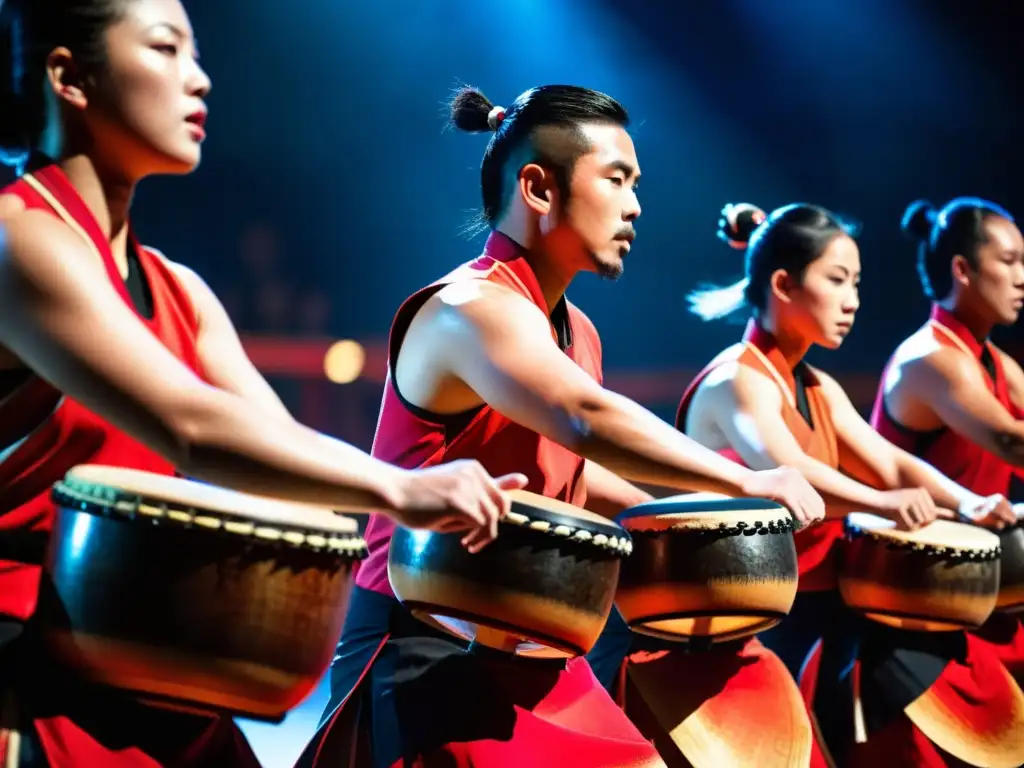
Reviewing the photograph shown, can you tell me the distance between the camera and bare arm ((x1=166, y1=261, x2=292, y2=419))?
162 cm

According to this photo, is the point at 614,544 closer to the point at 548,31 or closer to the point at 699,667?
the point at 699,667

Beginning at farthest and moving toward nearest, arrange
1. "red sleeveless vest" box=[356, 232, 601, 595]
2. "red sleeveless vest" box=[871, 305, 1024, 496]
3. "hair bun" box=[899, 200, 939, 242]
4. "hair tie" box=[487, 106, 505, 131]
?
"hair bun" box=[899, 200, 939, 242]
"red sleeveless vest" box=[871, 305, 1024, 496]
"hair tie" box=[487, 106, 505, 131]
"red sleeveless vest" box=[356, 232, 601, 595]

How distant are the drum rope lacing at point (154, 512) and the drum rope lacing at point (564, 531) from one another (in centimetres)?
42

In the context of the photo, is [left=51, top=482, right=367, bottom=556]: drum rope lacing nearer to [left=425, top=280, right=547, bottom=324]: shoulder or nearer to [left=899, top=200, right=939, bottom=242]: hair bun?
[left=425, top=280, right=547, bottom=324]: shoulder

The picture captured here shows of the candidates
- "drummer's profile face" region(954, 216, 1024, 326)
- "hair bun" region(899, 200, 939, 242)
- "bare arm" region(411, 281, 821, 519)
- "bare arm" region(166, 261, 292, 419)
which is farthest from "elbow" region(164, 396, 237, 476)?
"hair bun" region(899, 200, 939, 242)

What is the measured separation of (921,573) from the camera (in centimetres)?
287

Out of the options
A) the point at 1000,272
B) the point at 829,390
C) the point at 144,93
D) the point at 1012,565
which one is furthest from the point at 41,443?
the point at 1000,272

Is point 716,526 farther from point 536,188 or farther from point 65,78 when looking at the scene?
point 65,78

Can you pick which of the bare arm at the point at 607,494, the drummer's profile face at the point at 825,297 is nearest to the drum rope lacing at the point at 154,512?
the bare arm at the point at 607,494

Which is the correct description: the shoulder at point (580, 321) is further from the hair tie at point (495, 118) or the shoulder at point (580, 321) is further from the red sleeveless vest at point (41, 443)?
the red sleeveless vest at point (41, 443)

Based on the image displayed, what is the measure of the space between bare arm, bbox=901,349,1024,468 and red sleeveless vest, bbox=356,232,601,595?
5.30 ft

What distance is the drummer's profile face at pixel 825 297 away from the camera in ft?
10.2

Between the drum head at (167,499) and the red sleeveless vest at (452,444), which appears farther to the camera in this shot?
the red sleeveless vest at (452,444)

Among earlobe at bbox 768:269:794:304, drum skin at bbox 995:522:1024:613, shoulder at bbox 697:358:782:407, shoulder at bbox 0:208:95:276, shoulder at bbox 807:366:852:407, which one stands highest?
shoulder at bbox 0:208:95:276
